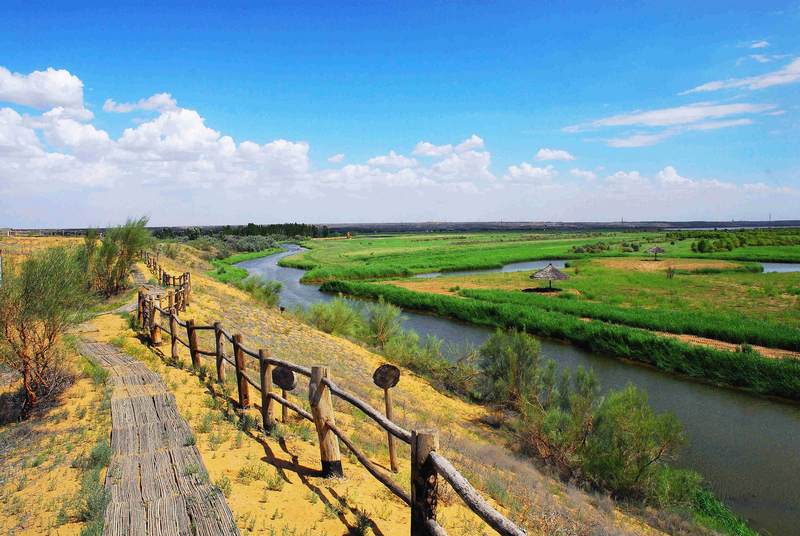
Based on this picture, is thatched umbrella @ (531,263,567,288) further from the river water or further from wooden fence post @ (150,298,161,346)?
wooden fence post @ (150,298,161,346)

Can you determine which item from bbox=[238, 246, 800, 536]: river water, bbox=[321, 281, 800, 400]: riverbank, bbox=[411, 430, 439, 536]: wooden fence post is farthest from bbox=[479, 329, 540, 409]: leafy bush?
bbox=[411, 430, 439, 536]: wooden fence post

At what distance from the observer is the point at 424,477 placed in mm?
4227

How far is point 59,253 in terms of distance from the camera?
925 cm

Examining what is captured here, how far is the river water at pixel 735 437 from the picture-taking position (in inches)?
416

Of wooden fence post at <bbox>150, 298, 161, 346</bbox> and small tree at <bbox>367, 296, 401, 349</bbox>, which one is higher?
wooden fence post at <bbox>150, 298, 161, 346</bbox>

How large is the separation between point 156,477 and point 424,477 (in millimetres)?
3331

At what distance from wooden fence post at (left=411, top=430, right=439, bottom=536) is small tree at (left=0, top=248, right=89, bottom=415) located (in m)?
7.18

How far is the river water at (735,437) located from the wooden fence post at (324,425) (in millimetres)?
9106

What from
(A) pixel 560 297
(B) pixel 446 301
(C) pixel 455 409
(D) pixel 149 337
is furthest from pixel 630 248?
(D) pixel 149 337

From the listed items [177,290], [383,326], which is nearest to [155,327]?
[177,290]

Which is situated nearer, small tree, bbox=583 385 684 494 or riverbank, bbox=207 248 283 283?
small tree, bbox=583 385 684 494

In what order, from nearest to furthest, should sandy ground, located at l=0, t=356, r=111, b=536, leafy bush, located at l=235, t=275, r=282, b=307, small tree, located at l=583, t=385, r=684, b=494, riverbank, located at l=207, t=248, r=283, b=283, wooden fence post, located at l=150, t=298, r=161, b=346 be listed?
sandy ground, located at l=0, t=356, r=111, b=536
small tree, located at l=583, t=385, r=684, b=494
wooden fence post, located at l=150, t=298, r=161, b=346
leafy bush, located at l=235, t=275, r=282, b=307
riverbank, located at l=207, t=248, r=283, b=283

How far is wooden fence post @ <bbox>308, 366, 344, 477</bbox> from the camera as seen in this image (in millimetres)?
6008

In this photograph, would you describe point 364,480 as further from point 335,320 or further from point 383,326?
point 335,320
